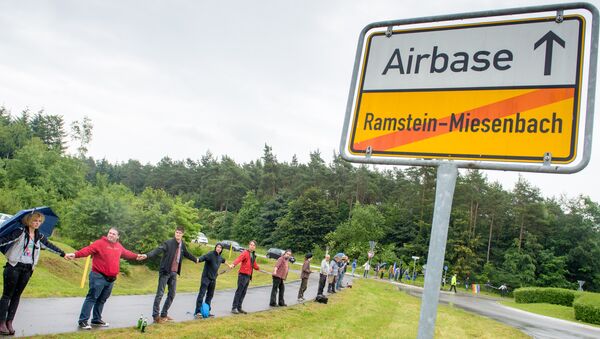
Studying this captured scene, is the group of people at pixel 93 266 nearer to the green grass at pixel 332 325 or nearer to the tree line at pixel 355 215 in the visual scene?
the green grass at pixel 332 325

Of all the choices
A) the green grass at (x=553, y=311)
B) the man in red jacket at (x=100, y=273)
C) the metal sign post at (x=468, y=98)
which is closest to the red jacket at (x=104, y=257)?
the man in red jacket at (x=100, y=273)

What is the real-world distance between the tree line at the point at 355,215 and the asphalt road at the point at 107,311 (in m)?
24.0

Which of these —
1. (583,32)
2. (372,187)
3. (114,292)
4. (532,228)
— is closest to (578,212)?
(532,228)

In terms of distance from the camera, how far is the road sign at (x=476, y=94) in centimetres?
205

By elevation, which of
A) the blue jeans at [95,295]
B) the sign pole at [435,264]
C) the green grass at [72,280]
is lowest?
the green grass at [72,280]

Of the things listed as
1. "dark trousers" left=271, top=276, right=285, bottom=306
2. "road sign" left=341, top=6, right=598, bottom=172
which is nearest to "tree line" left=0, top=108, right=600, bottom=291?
"dark trousers" left=271, top=276, right=285, bottom=306

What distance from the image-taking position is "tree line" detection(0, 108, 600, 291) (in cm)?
3984

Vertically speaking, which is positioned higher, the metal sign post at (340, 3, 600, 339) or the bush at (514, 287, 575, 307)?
the metal sign post at (340, 3, 600, 339)

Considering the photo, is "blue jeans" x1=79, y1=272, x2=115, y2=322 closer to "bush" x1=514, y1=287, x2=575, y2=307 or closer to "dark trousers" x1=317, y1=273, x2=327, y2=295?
"dark trousers" x1=317, y1=273, x2=327, y2=295

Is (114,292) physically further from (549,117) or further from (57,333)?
(549,117)

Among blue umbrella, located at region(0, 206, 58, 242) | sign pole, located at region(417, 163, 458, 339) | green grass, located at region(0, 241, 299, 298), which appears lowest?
green grass, located at region(0, 241, 299, 298)

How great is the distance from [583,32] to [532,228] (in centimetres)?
6823

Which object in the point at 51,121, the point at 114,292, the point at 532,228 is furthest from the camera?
the point at 51,121

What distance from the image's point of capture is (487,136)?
2.16 meters
